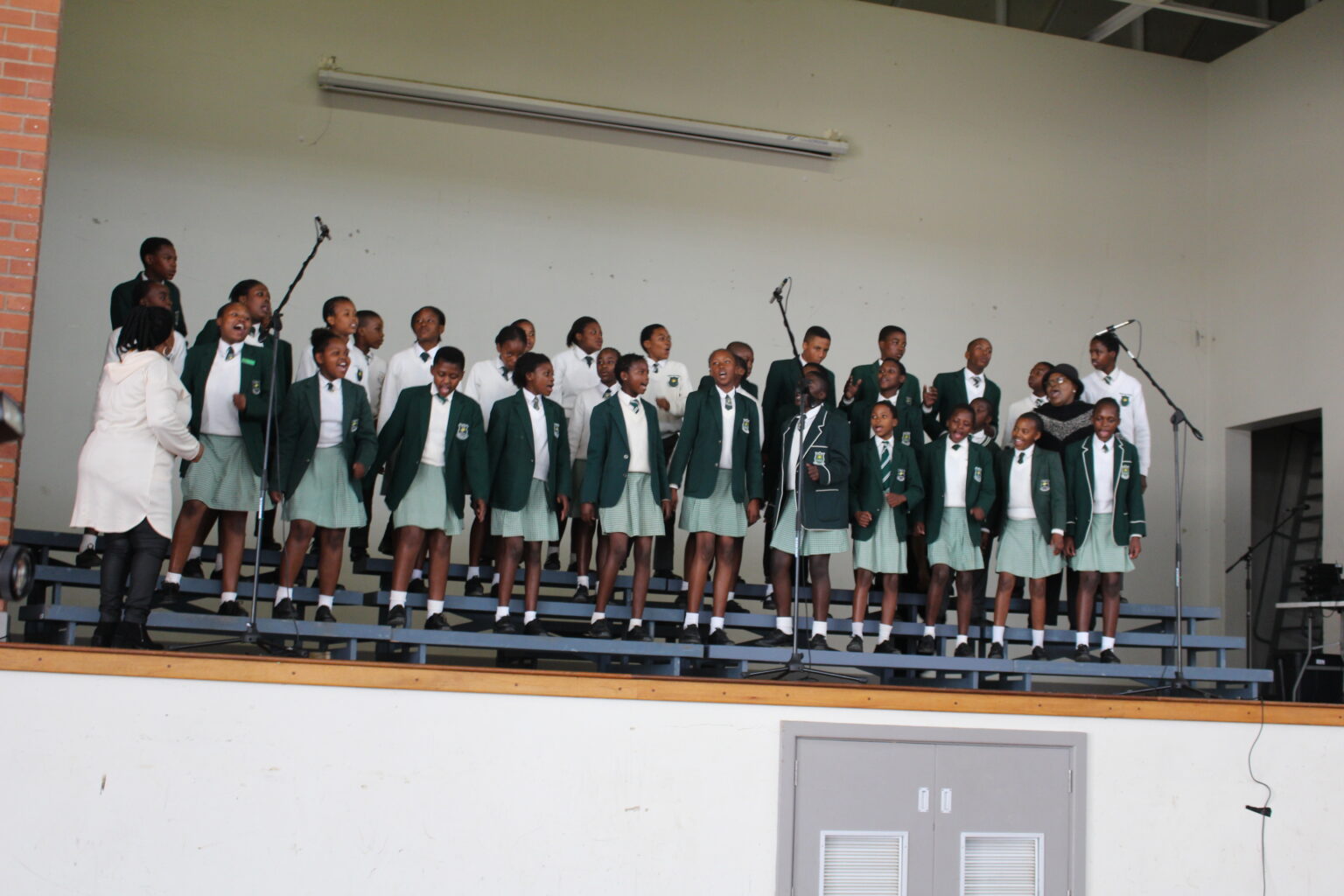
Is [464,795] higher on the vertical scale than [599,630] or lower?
lower

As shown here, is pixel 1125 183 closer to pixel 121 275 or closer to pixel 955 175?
pixel 955 175

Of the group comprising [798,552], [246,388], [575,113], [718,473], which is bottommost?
[798,552]

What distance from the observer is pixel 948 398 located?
22.9 ft

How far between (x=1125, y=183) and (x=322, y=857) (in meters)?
7.87

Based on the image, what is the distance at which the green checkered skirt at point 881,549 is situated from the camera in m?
6.00

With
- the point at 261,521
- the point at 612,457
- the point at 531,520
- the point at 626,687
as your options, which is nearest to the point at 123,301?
the point at 261,521

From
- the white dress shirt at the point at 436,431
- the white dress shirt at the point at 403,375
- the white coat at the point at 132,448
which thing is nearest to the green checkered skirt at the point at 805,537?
the white dress shirt at the point at 436,431

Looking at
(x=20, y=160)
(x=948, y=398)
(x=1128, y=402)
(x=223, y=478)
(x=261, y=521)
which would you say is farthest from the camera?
(x=948, y=398)

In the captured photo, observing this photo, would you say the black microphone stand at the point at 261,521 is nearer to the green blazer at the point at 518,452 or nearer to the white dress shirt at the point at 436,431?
→ the white dress shirt at the point at 436,431

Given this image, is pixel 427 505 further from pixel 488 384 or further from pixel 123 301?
pixel 123 301

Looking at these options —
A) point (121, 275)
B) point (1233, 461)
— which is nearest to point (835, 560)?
point (1233, 461)

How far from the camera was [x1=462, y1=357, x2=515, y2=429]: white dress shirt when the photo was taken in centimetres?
623

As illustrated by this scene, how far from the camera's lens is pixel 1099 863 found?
16.1ft

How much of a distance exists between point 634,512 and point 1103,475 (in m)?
2.45
